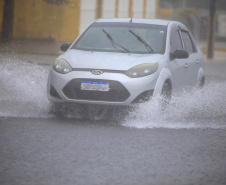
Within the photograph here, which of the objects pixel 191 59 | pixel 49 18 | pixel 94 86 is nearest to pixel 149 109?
pixel 94 86

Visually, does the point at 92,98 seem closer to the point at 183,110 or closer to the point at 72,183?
the point at 183,110

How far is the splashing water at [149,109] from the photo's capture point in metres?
9.33

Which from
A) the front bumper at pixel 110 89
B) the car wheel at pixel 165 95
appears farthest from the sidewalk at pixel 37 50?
the front bumper at pixel 110 89

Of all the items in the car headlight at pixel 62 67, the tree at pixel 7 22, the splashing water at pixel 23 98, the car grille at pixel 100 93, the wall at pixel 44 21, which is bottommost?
the wall at pixel 44 21

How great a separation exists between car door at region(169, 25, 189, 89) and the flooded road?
26 cm

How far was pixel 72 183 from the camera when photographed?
5.57m

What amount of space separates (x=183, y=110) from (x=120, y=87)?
5.98ft

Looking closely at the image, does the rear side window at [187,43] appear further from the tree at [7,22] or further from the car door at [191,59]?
the tree at [7,22]

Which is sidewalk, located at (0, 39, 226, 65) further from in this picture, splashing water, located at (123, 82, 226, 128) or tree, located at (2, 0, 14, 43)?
splashing water, located at (123, 82, 226, 128)

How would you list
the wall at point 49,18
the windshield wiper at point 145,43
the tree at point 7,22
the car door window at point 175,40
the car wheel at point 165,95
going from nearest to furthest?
the car wheel at point 165,95 < the windshield wiper at point 145,43 < the car door window at point 175,40 < the tree at point 7,22 < the wall at point 49,18

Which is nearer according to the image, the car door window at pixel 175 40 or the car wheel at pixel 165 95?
the car wheel at pixel 165 95

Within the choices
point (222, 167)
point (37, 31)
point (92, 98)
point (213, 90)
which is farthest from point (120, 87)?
point (37, 31)

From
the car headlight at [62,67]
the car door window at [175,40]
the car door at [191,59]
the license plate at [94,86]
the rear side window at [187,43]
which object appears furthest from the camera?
→ the rear side window at [187,43]

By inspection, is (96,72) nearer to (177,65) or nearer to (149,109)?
(149,109)
